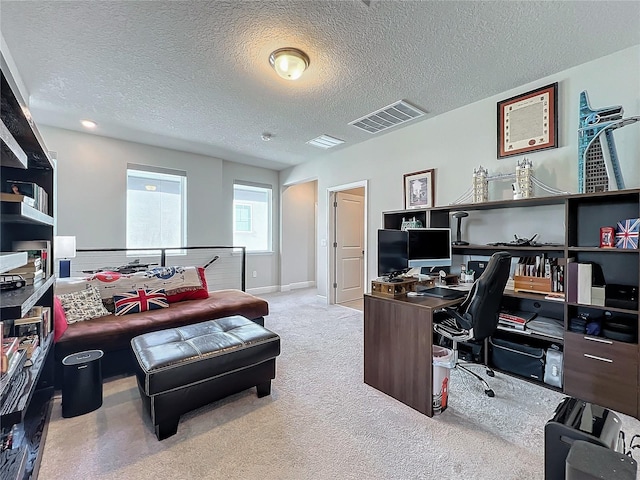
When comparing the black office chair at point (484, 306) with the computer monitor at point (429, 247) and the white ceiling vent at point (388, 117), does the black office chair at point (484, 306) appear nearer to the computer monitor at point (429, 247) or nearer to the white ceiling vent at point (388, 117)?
the computer monitor at point (429, 247)

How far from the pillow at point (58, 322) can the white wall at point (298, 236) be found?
4.07m

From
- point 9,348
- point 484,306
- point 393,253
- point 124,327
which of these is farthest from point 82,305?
point 484,306

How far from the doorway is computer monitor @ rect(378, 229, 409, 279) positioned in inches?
85.1

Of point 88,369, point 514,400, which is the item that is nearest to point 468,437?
point 514,400

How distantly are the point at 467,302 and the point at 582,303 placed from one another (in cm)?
77

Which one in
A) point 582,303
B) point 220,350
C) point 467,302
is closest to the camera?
point 220,350

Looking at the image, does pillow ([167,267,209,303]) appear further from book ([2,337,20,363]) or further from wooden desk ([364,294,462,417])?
wooden desk ([364,294,462,417])

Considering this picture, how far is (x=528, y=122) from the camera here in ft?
8.93

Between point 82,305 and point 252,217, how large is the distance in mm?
3606

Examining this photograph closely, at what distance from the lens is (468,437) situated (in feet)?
5.62

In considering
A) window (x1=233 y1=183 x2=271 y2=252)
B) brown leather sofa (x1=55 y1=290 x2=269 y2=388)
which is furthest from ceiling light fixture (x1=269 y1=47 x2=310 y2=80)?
window (x1=233 y1=183 x2=271 y2=252)

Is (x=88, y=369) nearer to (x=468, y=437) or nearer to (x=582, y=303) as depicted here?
(x=468, y=437)

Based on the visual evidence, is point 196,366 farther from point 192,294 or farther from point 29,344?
point 192,294

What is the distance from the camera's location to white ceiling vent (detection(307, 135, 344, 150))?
4.22 m
